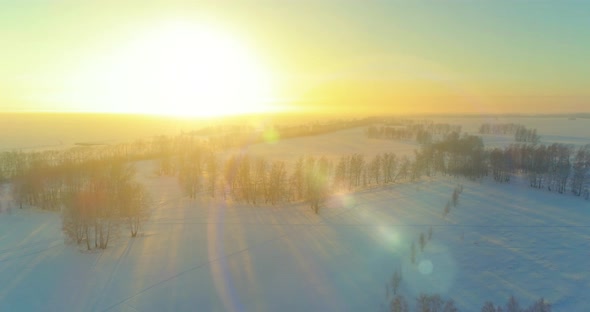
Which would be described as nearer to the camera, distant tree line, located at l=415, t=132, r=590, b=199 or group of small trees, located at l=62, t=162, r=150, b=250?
group of small trees, located at l=62, t=162, r=150, b=250

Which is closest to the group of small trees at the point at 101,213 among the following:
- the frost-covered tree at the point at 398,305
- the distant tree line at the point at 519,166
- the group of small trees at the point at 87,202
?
the group of small trees at the point at 87,202

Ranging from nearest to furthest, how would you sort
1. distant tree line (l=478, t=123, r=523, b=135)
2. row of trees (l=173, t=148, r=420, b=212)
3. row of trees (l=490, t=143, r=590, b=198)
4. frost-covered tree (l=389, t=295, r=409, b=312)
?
frost-covered tree (l=389, t=295, r=409, b=312) < row of trees (l=173, t=148, r=420, b=212) < row of trees (l=490, t=143, r=590, b=198) < distant tree line (l=478, t=123, r=523, b=135)

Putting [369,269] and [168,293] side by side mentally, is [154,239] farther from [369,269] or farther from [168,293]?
[369,269]

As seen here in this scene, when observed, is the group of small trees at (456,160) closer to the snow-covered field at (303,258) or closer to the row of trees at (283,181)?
the row of trees at (283,181)

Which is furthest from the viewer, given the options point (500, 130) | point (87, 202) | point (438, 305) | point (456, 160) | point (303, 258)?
point (500, 130)

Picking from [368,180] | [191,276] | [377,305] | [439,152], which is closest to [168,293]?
[191,276]

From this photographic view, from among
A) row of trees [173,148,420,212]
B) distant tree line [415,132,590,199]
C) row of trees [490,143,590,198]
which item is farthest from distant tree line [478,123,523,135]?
row of trees [173,148,420,212]

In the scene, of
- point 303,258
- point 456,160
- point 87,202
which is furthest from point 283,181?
point 456,160

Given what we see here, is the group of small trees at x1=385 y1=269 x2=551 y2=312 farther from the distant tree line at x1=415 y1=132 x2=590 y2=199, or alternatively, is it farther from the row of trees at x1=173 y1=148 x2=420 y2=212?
the distant tree line at x1=415 y1=132 x2=590 y2=199

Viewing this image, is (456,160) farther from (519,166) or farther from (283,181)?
(283,181)
